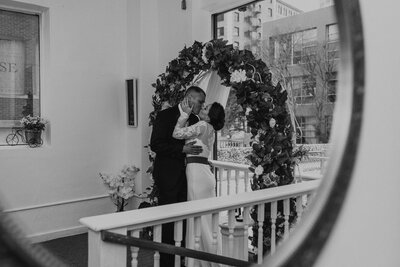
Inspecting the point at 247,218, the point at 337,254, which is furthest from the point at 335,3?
the point at 247,218

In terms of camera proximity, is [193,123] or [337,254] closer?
Answer: [337,254]

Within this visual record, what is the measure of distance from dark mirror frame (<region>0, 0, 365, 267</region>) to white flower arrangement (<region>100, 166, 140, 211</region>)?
2384 mm

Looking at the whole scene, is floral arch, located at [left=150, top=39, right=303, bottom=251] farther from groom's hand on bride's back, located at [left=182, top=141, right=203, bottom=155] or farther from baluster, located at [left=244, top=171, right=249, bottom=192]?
baluster, located at [left=244, top=171, right=249, bottom=192]

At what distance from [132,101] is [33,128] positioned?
81cm

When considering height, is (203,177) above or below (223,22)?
below

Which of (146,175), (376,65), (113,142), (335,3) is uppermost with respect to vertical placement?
(335,3)

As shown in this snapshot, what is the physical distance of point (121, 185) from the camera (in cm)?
300

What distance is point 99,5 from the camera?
3.10 metres

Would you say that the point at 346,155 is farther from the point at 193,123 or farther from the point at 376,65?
the point at 193,123

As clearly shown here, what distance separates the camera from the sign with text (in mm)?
2737

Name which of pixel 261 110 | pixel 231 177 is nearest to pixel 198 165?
pixel 261 110

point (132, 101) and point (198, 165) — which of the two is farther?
point (132, 101)

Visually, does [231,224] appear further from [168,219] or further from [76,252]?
[76,252]

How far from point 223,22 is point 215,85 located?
2.09ft
